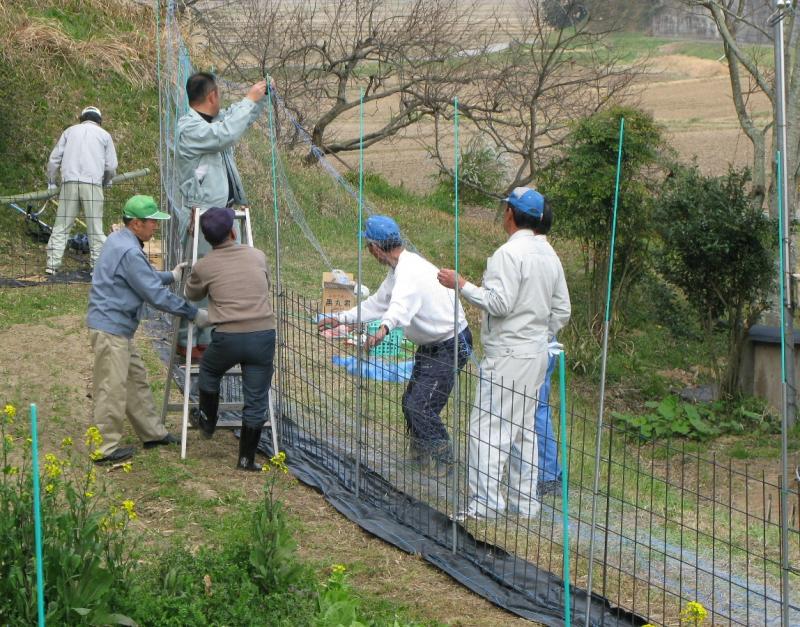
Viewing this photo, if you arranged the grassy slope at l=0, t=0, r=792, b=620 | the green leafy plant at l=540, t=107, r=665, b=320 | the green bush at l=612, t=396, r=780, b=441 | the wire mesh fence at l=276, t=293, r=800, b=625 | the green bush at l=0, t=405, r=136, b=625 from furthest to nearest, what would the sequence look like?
the green leafy plant at l=540, t=107, r=665, b=320, the green bush at l=612, t=396, r=780, b=441, the grassy slope at l=0, t=0, r=792, b=620, the wire mesh fence at l=276, t=293, r=800, b=625, the green bush at l=0, t=405, r=136, b=625

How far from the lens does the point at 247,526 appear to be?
A: 5.43m

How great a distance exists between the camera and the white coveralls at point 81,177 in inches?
430

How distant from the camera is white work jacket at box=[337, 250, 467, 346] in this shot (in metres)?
6.18

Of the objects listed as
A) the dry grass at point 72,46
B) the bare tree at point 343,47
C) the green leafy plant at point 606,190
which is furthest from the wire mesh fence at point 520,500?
the bare tree at point 343,47

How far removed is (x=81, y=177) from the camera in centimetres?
1098

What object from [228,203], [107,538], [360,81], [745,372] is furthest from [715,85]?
[107,538]

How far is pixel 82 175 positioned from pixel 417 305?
18.9 feet

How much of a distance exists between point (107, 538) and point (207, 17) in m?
13.8

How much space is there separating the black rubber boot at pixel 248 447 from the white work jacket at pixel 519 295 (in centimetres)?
135

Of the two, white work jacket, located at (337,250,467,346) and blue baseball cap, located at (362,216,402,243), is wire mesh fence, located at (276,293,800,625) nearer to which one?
white work jacket, located at (337,250,467,346)

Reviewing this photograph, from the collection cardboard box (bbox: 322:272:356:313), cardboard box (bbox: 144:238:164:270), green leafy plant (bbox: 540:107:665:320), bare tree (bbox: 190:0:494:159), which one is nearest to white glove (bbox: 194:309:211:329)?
cardboard box (bbox: 322:272:356:313)

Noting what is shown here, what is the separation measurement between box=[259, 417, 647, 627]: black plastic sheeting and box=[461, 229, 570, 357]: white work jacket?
3.09ft

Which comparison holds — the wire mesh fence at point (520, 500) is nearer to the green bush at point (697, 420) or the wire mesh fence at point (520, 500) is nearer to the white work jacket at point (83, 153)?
the green bush at point (697, 420)

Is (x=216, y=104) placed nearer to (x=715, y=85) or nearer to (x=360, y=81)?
(x=360, y=81)
